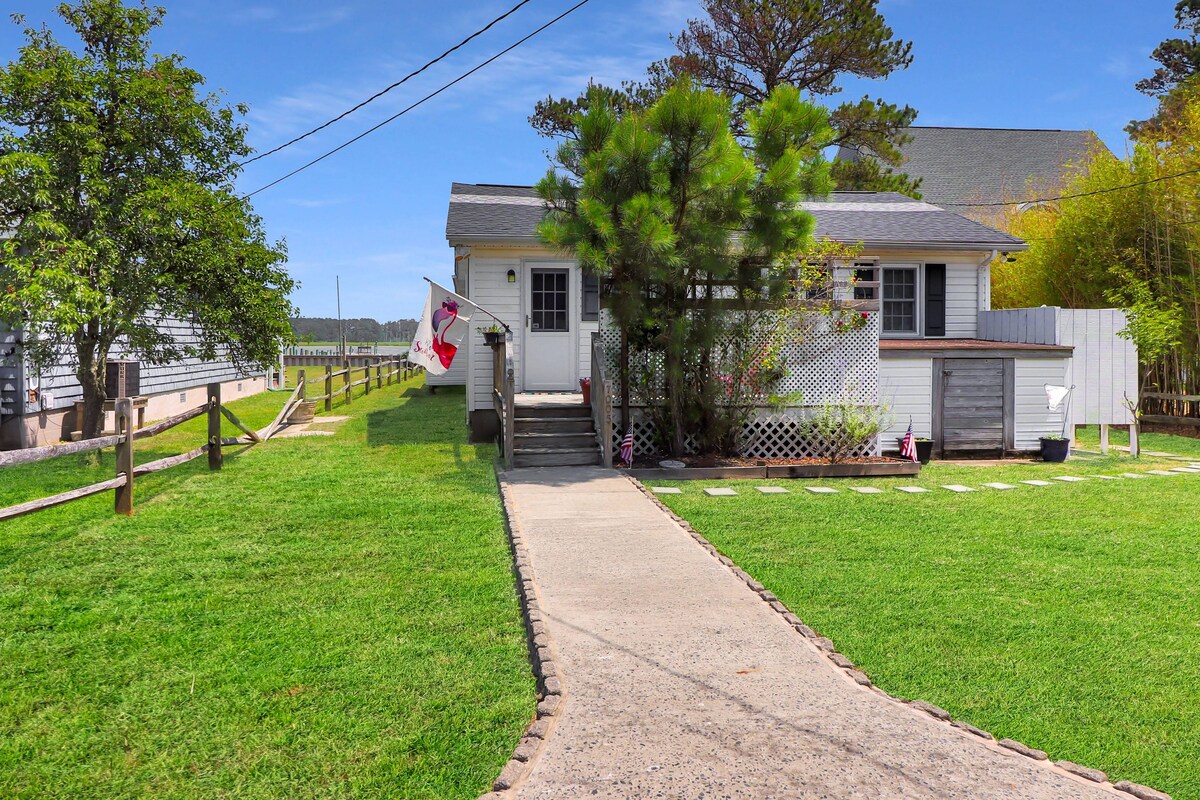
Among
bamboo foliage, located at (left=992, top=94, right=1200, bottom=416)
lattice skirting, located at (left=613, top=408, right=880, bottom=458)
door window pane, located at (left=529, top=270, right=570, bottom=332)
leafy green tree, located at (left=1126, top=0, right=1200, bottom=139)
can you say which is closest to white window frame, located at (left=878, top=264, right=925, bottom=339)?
bamboo foliage, located at (left=992, top=94, right=1200, bottom=416)

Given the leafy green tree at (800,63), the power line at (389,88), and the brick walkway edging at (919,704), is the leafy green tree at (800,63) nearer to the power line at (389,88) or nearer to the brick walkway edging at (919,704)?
the power line at (389,88)

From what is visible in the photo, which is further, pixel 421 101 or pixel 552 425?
pixel 421 101

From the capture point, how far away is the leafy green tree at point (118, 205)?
8.90 m

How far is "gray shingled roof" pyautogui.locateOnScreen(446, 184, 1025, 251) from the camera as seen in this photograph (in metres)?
12.6

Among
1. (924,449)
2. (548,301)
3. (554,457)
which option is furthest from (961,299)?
(554,457)

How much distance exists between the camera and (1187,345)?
14828mm

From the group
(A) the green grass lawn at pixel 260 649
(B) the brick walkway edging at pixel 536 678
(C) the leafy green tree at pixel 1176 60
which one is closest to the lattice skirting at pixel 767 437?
(A) the green grass lawn at pixel 260 649

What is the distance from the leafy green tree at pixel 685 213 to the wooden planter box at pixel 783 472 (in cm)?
64

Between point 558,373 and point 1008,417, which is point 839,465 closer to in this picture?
point 1008,417

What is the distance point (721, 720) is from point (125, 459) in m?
5.94

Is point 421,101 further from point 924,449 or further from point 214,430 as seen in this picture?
point 924,449

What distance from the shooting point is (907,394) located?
39.2 ft

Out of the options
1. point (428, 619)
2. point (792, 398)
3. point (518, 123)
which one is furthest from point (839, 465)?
point (518, 123)

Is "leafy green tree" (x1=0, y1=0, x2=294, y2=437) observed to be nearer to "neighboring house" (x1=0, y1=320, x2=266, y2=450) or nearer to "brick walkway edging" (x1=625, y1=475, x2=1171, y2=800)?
"neighboring house" (x1=0, y1=320, x2=266, y2=450)
